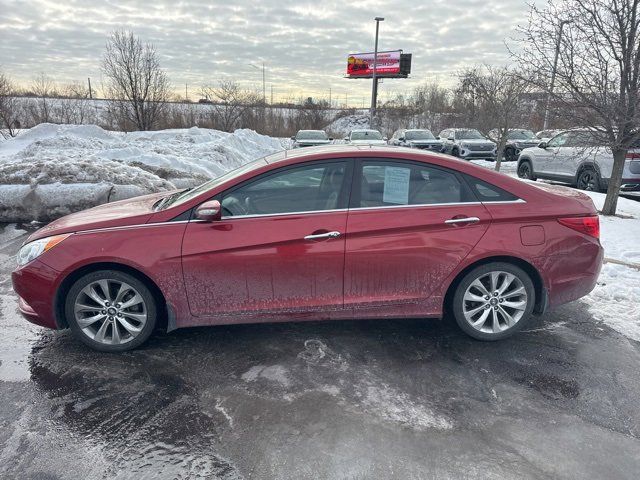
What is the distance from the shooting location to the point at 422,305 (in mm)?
3691

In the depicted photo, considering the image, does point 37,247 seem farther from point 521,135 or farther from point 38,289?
point 521,135

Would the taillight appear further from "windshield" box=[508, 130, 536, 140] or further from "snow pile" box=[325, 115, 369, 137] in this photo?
"snow pile" box=[325, 115, 369, 137]

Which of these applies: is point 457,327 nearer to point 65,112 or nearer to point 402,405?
point 402,405

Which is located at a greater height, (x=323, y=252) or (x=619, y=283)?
(x=323, y=252)

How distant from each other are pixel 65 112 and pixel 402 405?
34574 millimetres

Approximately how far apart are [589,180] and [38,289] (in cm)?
1238

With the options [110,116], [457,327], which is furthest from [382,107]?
[457,327]

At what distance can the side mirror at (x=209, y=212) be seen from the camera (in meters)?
3.40

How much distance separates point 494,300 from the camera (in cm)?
375

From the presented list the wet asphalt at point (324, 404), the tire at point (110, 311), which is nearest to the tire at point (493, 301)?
the wet asphalt at point (324, 404)

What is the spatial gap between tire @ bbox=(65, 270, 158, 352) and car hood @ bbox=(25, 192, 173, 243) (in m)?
0.39

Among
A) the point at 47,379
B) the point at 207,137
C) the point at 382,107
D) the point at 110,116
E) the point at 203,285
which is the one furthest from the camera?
the point at 382,107

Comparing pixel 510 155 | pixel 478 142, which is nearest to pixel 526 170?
pixel 478 142

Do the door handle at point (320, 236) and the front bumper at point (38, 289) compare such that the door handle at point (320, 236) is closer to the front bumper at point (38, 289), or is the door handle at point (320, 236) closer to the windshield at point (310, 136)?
the front bumper at point (38, 289)
